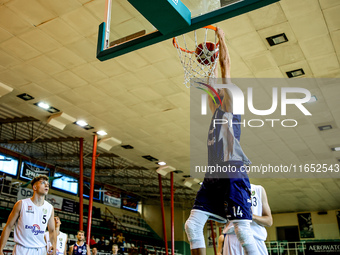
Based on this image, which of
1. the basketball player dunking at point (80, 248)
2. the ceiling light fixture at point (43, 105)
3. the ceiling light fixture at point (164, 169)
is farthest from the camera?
the ceiling light fixture at point (164, 169)

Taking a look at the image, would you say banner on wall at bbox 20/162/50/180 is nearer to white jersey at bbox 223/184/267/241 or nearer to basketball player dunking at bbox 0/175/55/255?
basketball player dunking at bbox 0/175/55/255

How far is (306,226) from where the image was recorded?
25.4 m

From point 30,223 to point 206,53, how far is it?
3.42 m

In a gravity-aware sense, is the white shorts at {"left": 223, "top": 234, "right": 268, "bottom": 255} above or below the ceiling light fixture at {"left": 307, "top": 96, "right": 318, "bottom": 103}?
below

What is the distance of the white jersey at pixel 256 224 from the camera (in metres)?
3.63

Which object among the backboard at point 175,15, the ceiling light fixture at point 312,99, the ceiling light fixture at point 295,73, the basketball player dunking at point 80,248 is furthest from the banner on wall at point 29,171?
the backboard at point 175,15

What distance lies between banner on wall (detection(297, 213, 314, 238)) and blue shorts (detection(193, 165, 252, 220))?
25.0m

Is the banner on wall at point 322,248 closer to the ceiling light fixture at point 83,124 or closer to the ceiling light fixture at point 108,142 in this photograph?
the ceiling light fixture at point 108,142

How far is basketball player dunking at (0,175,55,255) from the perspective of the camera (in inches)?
167

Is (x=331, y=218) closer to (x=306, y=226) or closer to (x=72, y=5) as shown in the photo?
(x=306, y=226)

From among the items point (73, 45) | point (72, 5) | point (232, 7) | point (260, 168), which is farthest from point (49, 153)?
point (232, 7)

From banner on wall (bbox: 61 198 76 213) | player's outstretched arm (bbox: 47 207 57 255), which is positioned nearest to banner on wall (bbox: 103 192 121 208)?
banner on wall (bbox: 61 198 76 213)

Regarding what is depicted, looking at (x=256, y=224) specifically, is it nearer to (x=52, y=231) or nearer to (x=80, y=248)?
(x=52, y=231)

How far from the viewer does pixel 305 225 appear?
1002 inches
